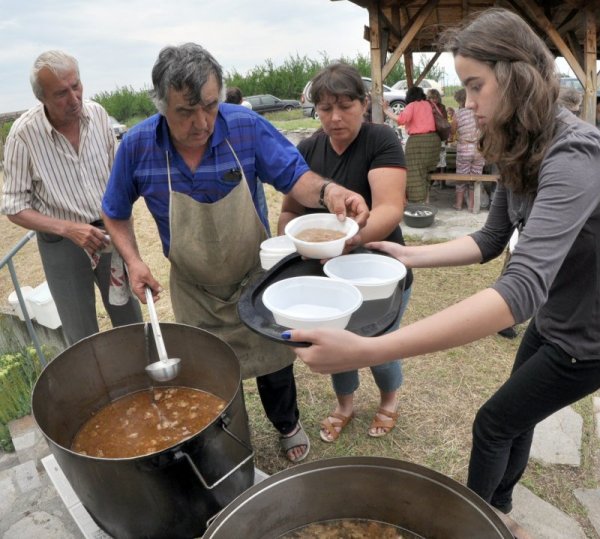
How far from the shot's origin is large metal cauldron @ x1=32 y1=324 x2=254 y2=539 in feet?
4.03

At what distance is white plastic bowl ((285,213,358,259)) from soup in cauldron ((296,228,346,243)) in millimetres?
19

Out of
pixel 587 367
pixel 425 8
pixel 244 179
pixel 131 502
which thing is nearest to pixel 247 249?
pixel 244 179

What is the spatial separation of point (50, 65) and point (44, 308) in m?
2.62

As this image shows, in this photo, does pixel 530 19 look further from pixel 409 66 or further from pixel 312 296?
pixel 312 296

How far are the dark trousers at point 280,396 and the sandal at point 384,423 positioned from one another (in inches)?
19.3

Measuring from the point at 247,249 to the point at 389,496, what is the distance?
42.9 inches

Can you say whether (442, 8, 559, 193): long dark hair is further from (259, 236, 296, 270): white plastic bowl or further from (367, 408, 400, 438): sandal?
(367, 408, 400, 438): sandal

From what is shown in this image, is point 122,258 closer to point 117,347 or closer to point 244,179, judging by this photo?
point 117,347

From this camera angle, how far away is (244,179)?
185 centimetres

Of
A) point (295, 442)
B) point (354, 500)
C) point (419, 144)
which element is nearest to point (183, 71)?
point (354, 500)

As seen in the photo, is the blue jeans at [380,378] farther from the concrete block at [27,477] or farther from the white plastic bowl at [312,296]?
the concrete block at [27,477]

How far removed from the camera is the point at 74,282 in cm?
281

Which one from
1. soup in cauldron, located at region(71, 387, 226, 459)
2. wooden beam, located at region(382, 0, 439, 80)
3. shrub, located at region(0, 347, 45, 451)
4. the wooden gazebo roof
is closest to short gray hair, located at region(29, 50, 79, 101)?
shrub, located at region(0, 347, 45, 451)

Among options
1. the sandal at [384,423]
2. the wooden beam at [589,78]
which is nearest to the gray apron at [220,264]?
the sandal at [384,423]
